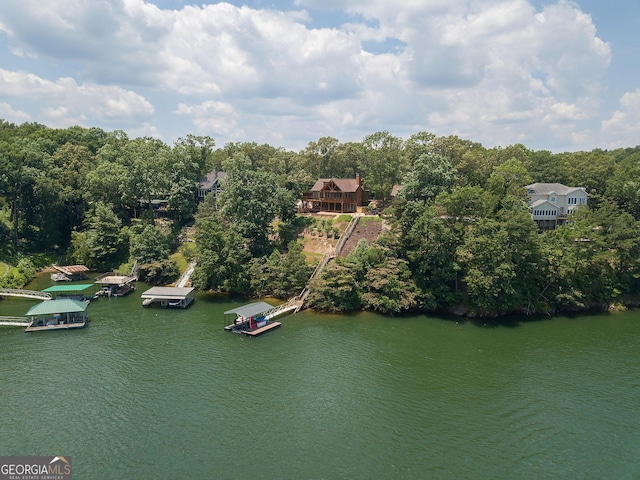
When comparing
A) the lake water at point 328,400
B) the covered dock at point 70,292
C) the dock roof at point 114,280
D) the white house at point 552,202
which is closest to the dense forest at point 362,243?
the dock roof at point 114,280

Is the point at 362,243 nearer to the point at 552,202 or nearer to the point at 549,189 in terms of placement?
the point at 552,202

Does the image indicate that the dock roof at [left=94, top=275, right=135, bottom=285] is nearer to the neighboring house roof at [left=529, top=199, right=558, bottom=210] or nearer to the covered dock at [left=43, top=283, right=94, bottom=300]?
the covered dock at [left=43, top=283, right=94, bottom=300]

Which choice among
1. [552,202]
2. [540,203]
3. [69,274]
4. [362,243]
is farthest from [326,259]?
[552,202]

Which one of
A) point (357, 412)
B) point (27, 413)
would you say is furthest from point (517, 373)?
point (27, 413)

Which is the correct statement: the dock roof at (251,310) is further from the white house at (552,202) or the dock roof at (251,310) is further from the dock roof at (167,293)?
the white house at (552,202)

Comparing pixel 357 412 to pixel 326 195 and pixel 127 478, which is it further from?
pixel 326 195
